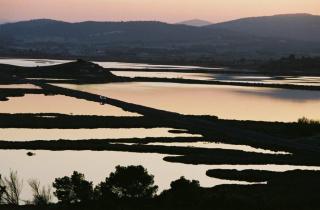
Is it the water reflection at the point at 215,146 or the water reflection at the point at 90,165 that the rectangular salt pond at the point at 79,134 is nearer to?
the water reflection at the point at 215,146

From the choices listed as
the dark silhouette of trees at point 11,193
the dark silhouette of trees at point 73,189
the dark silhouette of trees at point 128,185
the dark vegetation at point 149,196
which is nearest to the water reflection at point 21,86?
the dark silhouette of trees at point 11,193

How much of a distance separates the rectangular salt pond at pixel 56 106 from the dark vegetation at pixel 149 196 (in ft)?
140

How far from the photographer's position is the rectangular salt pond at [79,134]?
206ft

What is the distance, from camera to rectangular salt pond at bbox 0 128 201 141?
62.9m

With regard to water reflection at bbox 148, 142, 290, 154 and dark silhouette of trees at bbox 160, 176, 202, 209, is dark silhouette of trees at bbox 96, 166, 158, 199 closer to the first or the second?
dark silhouette of trees at bbox 160, 176, 202, 209

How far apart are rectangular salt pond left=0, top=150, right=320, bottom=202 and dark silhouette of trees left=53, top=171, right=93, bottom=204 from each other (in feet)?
12.0

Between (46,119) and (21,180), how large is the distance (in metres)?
31.3

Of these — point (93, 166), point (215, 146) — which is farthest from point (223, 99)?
point (93, 166)

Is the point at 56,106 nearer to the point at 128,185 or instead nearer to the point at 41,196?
the point at 128,185

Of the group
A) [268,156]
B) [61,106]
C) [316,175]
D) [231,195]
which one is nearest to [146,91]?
[61,106]

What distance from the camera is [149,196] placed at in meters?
38.5

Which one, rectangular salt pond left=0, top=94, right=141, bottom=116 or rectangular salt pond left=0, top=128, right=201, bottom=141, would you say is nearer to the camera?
rectangular salt pond left=0, top=128, right=201, bottom=141

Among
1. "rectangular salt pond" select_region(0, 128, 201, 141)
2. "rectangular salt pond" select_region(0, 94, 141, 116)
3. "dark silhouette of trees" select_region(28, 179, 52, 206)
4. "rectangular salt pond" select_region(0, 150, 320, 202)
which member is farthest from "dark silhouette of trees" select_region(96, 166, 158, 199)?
"rectangular salt pond" select_region(0, 94, 141, 116)

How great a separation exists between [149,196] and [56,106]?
51924 mm
